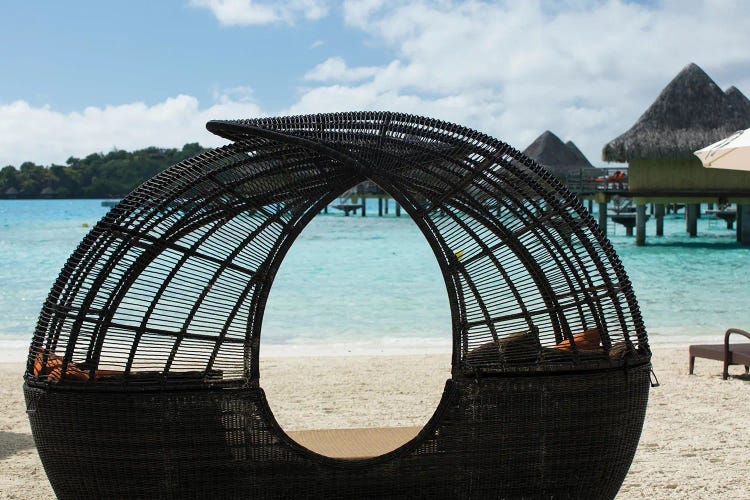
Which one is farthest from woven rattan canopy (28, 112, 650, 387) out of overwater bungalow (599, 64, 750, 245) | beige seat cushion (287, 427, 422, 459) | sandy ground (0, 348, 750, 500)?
overwater bungalow (599, 64, 750, 245)

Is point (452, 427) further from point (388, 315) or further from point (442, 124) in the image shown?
point (388, 315)

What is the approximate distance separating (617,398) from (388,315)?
11.4 metres

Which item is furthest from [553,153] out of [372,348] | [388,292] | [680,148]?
[372,348]

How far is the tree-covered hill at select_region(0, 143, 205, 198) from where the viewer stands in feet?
230

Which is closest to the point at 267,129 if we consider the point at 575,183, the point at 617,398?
the point at 617,398

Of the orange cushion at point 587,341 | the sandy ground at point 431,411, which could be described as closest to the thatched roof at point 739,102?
the sandy ground at point 431,411

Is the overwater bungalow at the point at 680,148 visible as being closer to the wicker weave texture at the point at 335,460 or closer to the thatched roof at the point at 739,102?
the thatched roof at the point at 739,102

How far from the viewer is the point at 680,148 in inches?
990

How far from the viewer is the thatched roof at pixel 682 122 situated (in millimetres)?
25297

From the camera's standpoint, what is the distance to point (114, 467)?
3594 mm

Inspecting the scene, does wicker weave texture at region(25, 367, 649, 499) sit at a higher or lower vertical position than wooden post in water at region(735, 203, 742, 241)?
lower

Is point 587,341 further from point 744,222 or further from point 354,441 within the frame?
point 744,222

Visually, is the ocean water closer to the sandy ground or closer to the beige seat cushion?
the sandy ground

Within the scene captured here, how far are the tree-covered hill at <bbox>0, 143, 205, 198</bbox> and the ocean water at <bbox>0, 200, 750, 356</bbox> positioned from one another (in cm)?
3427
